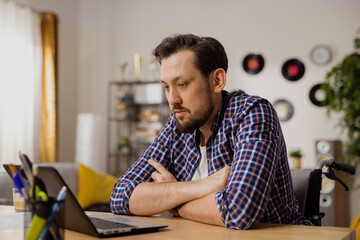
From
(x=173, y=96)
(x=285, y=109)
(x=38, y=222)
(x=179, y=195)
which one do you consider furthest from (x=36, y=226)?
(x=285, y=109)

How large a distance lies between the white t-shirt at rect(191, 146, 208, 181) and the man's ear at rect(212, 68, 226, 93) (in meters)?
0.22

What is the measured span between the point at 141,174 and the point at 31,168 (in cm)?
93

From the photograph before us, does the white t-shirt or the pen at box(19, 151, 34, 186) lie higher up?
the pen at box(19, 151, 34, 186)

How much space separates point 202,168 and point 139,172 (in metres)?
0.23

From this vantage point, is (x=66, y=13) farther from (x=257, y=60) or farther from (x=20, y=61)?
(x=257, y=60)

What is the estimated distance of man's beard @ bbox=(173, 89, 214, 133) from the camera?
1.62 m

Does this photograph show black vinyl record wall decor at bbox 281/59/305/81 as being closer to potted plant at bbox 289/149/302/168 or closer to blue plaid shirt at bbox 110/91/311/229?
potted plant at bbox 289/149/302/168

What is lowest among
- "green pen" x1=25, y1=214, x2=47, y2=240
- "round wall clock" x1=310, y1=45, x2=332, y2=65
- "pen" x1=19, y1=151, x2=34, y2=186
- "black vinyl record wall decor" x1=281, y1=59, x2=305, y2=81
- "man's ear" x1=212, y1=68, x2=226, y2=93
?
"green pen" x1=25, y1=214, x2=47, y2=240

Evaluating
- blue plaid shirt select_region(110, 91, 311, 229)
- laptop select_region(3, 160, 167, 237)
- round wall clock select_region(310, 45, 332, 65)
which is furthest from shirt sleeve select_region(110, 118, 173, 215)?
round wall clock select_region(310, 45, 332, 65)

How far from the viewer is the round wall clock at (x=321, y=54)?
5.29 m

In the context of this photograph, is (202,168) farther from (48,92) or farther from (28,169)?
(48,92)

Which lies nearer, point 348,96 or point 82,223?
point 82,223

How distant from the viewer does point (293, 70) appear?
5410 millimetres

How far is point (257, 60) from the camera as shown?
5.55m
